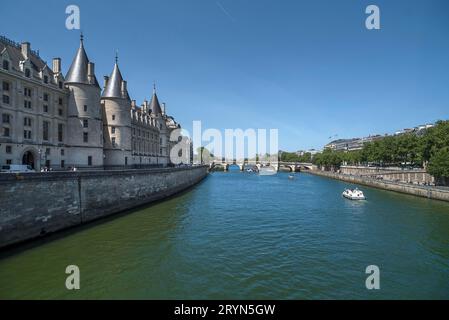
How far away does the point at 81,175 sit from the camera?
24.5m

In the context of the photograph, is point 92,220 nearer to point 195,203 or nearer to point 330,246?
point 195,203

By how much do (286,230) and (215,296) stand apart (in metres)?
12.6

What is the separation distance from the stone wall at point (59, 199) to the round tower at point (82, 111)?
9206 millimetres

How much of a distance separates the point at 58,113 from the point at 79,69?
256 inches

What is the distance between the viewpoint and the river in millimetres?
12555

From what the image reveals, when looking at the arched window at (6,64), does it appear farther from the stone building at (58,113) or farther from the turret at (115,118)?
the turret at (115,118)

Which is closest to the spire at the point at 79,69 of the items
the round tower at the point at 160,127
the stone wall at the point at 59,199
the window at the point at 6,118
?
the window at the point at 6,118

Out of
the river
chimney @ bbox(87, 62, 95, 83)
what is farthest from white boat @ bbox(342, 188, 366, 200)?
chimney @ bbox(87, 62, 95, 83)

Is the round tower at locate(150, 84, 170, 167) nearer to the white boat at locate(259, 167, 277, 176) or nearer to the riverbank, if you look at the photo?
the riverbank

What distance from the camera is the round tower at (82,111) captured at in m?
37.0

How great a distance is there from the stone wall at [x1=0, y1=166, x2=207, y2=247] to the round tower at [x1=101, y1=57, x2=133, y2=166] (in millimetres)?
11799

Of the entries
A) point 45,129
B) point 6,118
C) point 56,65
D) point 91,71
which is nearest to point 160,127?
point 91,71

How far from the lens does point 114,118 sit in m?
44.7

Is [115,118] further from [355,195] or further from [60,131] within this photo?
[355,195]
